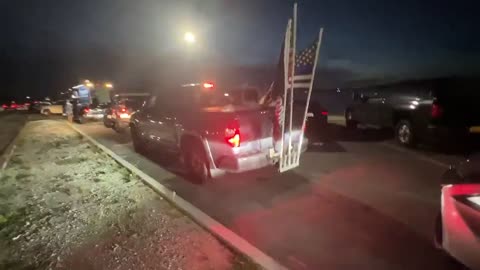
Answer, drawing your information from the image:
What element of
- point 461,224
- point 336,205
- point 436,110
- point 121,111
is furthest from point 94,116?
point 461,224

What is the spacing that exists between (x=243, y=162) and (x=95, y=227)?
2.55 meters

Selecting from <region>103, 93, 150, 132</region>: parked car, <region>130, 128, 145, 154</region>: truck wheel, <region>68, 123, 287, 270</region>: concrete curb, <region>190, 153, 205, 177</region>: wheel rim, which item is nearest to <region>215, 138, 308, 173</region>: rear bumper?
<region>190, 153, 205, 177</region>: wheel rim

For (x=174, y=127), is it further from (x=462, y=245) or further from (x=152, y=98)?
(x=462, y=245)

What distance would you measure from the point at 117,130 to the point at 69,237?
559 inches

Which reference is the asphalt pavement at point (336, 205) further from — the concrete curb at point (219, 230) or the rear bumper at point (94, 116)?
the rear bumper at point (94, 116)

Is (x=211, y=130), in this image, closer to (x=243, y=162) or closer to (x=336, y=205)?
(x=243, y=162)

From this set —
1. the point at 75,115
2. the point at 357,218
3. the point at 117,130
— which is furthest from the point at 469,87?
the point at 75,115

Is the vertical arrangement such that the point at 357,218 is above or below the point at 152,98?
below

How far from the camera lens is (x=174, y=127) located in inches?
349

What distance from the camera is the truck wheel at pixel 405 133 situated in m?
11.6

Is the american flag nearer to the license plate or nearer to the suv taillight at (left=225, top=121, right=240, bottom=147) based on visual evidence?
the suv taillight at (left=225, top=121, right=240, bottom=147)

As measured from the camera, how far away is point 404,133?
11.9 m

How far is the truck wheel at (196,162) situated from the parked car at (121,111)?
10.2 meters

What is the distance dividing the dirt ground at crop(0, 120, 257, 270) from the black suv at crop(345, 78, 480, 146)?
7.31 metres
